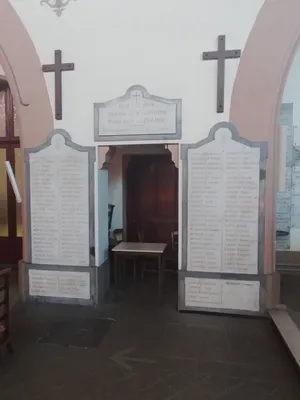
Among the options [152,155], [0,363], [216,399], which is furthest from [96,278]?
[152,155]

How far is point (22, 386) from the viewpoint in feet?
7.33

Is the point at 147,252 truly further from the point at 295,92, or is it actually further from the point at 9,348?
the point at 295,92

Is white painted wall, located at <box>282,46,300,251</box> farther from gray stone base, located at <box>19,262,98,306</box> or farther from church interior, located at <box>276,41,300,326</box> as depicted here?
gray stone base, located at <box>19,262,98,306</box>

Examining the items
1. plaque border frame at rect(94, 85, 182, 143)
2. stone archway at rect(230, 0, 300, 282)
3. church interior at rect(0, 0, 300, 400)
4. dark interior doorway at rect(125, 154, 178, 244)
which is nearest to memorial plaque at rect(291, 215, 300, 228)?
church interior at rect(0, 0, 300, 400)

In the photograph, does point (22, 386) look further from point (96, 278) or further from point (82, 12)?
point (82, 12)

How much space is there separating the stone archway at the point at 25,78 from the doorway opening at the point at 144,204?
1.31m

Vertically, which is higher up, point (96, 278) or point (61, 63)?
point (61, 63)

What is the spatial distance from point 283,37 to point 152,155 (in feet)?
7.85

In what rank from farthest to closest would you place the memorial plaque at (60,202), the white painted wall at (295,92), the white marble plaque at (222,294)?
the white painted wall at (295,92)
the memorial plaque at (60,202)
the white marble plaque at (222,294)

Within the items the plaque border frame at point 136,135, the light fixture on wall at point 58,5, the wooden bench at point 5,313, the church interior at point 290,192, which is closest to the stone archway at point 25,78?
→ the light fixture on wall at point 58,5

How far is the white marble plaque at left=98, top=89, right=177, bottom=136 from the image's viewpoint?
11.0 feet

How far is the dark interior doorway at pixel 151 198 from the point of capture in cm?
506

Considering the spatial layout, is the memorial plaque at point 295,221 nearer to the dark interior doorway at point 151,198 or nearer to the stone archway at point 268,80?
the dark interior doorway at point 151,198

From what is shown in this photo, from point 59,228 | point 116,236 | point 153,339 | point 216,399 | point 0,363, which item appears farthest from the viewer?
point 116,236
